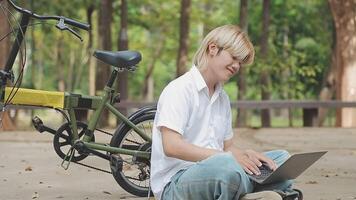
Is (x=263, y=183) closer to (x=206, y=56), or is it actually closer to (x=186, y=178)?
(x=186, y=178)

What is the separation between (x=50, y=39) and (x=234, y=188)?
30311 millimetres

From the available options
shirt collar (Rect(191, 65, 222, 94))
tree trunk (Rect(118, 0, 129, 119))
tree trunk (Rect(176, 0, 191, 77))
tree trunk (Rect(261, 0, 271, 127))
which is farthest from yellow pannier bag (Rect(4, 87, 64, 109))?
tree trunk (Rect(261, 0, 271, 127))

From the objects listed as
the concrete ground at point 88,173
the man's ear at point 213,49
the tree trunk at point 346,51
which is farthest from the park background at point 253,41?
the man's ear at point 213,49

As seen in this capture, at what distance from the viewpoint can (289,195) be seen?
3.24 m

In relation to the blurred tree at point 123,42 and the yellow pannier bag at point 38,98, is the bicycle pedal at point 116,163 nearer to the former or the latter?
the yellow pannier bag at point 38,98

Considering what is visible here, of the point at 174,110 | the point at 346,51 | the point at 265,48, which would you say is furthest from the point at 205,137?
the point at 265,48

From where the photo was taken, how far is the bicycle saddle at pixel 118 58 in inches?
189

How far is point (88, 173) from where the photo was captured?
21.5ft

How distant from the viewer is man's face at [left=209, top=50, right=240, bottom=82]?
3.29 meters

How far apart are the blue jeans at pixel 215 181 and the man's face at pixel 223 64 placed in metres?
0.42

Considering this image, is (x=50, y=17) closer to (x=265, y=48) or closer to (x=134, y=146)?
(x=134, y=146)

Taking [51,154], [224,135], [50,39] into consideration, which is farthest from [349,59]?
[50,39]

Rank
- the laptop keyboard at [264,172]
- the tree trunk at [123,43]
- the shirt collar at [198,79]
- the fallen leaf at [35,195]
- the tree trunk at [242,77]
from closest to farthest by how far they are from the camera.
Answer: the laptop keyboard at [264,172]
the shirt collar at [198,79]
the fallen leaf at [35,195]
the tree trunk at [123,43]
the tree trunk at [242,77]

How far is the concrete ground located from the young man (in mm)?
1854
